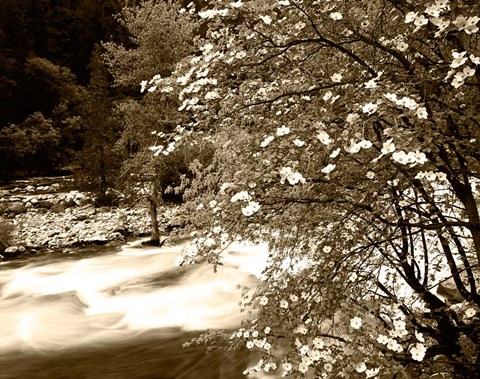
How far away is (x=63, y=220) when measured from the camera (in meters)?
21.6

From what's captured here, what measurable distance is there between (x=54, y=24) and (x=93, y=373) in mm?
41125

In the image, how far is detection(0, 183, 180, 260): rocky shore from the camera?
59.5 ft

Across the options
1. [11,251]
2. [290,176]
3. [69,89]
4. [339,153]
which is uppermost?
[69,89]

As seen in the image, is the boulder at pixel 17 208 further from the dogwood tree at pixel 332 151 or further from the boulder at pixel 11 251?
the dogwood tree at pixel 332 151

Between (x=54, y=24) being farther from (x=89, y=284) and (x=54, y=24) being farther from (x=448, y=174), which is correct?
(x=448, y=174)

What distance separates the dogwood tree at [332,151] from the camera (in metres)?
2.99

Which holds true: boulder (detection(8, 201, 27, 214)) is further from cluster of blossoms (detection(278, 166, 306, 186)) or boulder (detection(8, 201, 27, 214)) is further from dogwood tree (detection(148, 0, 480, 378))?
cluster of blossoms (detection(278, 166, 306, 186))

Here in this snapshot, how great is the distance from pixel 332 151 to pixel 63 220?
20901 millimetres

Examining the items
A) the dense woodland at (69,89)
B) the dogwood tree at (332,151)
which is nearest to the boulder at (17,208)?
the dense woodland at (69,89)

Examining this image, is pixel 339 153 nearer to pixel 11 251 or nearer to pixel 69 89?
pixel 11 251

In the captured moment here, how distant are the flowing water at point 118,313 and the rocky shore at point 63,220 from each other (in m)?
1.91

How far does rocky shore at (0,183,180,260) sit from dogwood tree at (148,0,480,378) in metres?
15.5

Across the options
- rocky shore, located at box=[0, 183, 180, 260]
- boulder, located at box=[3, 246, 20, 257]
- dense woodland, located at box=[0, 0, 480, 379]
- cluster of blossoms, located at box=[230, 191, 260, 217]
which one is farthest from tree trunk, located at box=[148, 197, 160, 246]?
cluster of blossoms, located at box=[230, 191, 260, 217]

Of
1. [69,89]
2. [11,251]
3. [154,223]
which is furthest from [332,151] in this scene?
[69,89]
